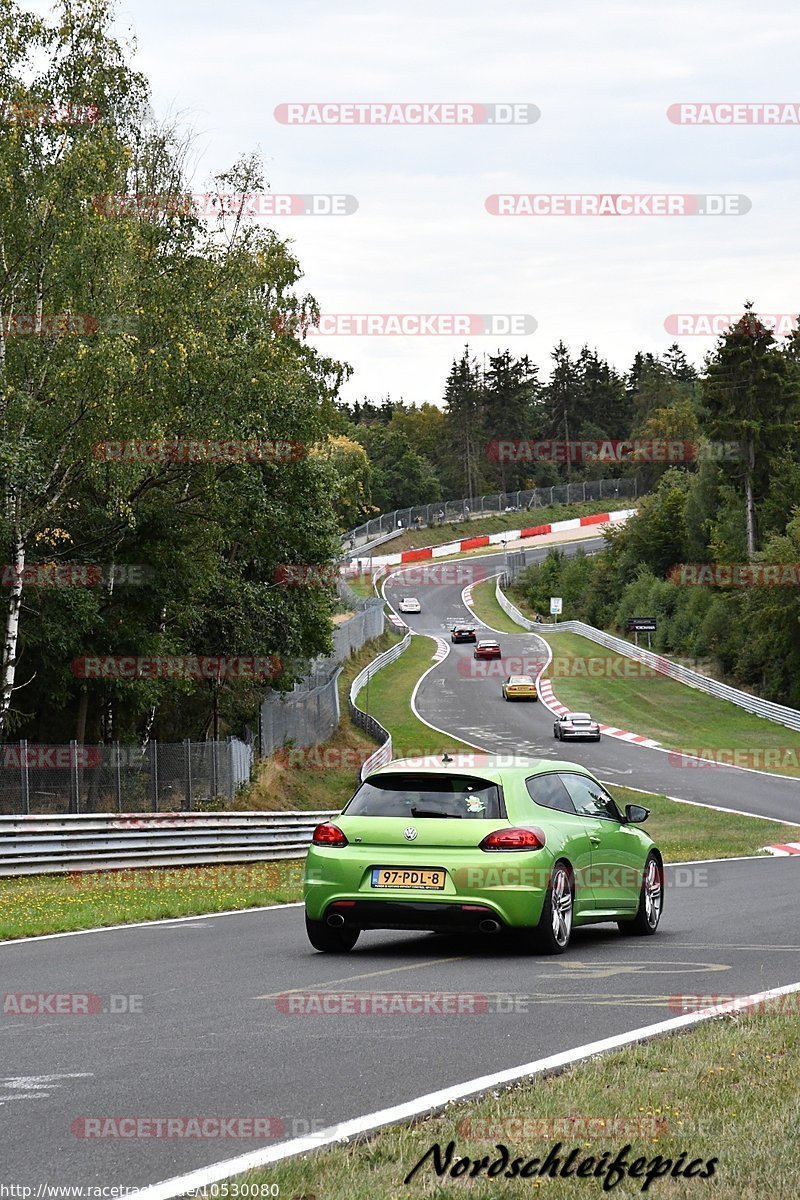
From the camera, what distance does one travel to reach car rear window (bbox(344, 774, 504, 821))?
1144cm

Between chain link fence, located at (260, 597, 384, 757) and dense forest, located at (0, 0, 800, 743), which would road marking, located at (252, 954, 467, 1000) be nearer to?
dense forest, located at (0, 0, 800, 743)

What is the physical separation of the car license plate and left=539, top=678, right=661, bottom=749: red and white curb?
44.4 metres

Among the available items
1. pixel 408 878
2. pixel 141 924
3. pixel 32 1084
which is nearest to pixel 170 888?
pixel 141 924

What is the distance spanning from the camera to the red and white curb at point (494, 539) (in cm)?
12825

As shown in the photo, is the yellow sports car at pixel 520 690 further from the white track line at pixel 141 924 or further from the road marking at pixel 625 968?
the road marking at pixel 625 968

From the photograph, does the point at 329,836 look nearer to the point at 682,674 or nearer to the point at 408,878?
the point at 408,878

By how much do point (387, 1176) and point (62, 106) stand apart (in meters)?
25.7

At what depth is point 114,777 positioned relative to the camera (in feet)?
87.0

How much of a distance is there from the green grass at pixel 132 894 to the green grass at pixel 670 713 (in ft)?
78.6

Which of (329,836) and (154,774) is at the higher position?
(329,836)

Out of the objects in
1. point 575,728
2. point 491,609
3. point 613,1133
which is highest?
point 613,1133

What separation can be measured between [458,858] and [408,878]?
A: 39 cm

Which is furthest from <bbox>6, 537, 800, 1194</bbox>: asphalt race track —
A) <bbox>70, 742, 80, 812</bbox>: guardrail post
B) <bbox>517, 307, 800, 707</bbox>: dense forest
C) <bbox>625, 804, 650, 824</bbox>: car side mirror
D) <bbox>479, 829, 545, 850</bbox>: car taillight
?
<bbox>517, 307, 800, 707</bbox>: dense forest

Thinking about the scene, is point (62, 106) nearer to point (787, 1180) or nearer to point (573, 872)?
point (573, 872)
